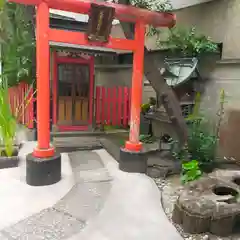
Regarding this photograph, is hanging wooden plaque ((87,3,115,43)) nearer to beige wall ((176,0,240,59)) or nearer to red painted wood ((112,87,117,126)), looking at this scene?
beige wall ((176,0,240,59))

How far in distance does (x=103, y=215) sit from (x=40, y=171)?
1.26 metres

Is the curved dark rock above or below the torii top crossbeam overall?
below

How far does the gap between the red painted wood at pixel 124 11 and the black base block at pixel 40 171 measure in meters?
2.24

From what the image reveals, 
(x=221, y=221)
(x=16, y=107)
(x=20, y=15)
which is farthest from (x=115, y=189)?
(x=20, y=15)

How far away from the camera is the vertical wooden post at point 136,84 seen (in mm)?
4223

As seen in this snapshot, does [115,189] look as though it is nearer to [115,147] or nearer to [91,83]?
[115,147]

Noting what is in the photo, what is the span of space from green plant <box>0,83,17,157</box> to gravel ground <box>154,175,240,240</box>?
2661 millimetres

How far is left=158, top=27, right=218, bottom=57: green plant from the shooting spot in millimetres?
5074

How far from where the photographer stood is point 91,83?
651 cm

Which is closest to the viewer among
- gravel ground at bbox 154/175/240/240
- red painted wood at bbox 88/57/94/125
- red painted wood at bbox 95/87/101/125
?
gravel ground at bbox 154/175/240/240

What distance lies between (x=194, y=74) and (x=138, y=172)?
2489mm

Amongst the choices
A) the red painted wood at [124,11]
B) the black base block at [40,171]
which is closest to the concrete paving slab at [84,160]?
the black base block at [40,171]

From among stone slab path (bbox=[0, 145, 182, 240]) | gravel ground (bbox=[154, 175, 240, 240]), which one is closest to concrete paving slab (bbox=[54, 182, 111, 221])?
stone slab path (bbox=[0, 145, 182, 240])

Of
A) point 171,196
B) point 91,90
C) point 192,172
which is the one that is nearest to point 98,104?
point 91,90
